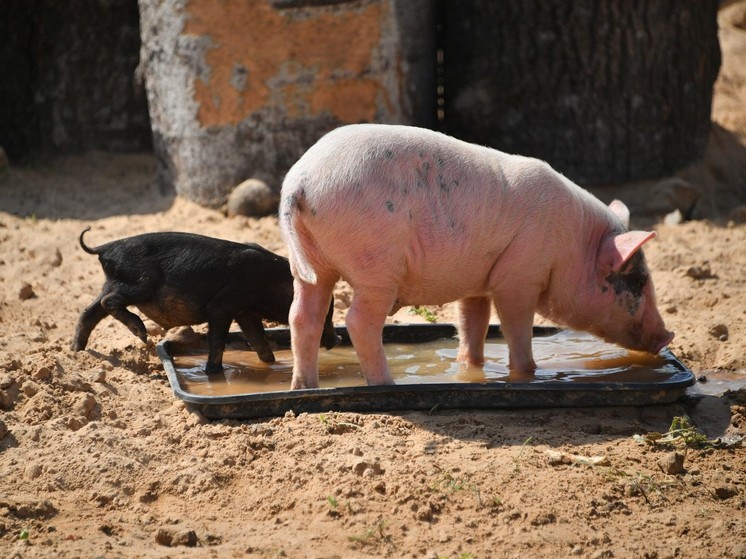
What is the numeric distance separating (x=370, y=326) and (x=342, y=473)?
3.13ft

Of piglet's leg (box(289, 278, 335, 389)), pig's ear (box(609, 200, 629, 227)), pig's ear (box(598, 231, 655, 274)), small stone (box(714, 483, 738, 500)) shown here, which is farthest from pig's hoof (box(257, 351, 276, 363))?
small stone (box(714, 483, 738, 500))

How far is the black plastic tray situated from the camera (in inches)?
190

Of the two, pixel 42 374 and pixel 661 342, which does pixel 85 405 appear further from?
pixel 661 342

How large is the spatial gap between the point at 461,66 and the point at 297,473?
592 centimetres

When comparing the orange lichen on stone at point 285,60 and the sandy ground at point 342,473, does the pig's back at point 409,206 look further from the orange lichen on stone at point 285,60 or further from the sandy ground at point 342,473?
the orange lichen on stone at point 285,60

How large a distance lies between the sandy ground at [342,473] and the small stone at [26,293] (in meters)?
0.43

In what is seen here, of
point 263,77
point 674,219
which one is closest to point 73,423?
point 263,77

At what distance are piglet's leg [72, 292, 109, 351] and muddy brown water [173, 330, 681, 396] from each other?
494 millimetres

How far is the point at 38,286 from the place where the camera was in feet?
22.9

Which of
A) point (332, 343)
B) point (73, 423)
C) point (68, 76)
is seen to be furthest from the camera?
point (68, 76)

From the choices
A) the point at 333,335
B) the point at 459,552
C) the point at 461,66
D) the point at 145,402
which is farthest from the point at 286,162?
the point at 459,552

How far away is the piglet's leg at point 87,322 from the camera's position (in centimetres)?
577

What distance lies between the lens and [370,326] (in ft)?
16.5

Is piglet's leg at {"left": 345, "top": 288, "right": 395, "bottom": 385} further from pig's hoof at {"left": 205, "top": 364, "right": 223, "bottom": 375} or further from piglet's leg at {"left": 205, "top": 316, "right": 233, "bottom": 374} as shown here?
pig's hoof at {"left": 205, "top": 364, "right": 223, "bottom": 375}
